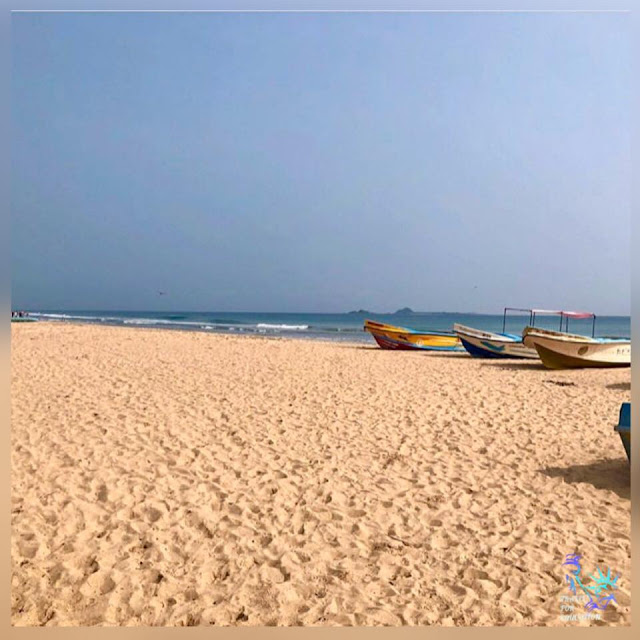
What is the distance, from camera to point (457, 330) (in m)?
16.9

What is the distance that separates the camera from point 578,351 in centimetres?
1287

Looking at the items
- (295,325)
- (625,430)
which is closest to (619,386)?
(625,430)

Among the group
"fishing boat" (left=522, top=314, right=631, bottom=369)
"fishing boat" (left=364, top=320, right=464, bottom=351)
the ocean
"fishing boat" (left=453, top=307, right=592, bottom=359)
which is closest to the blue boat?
"fishing boat" (left=522, top=314, right=631, bottom=369)

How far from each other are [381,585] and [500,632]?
0.92m

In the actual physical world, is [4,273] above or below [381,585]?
above

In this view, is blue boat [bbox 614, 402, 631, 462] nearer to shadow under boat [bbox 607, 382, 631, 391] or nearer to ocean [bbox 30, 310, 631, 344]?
shadow under boat [bbox 607, 382, 631, 391]

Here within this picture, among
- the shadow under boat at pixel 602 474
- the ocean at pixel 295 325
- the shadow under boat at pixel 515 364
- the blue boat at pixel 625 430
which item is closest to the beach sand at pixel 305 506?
the shadow under boat at pixel 602 474

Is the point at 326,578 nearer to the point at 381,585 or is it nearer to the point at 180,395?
the point at 381,585

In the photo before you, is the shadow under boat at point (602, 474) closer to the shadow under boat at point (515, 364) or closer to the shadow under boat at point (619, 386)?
the shadow under boat at point (619, 386)

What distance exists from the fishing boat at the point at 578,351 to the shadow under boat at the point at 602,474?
7.77 metres

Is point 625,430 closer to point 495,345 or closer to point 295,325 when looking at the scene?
point 495,345

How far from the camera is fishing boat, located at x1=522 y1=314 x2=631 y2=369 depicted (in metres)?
12.9

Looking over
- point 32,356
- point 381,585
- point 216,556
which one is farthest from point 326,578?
point 32,356

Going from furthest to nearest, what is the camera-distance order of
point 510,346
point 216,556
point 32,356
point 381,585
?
1. point 510,346
2. point 32,356
3. point 216,556
4. point 381,585
